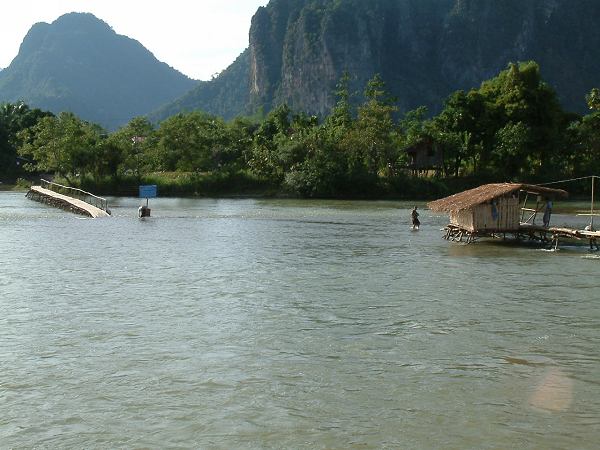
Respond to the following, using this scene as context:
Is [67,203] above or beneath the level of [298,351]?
above

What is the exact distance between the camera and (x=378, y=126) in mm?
74500

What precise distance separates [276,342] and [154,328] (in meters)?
2.99

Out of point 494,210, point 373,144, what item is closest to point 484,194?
point 494,210

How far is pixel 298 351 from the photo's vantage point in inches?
543

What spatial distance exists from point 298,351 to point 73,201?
47.0m

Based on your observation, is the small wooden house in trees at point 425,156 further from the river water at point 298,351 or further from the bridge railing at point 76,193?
the river water at point 298,351

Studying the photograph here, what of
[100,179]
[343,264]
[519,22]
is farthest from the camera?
[519,22]

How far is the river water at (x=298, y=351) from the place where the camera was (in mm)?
9898

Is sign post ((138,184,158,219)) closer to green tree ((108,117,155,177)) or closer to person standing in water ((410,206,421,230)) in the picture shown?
person standing in water ((410,206,421,230))

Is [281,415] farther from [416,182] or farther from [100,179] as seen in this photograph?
[100,179]

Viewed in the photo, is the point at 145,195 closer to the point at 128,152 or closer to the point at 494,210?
the point at 494,210

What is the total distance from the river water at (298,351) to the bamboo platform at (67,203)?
Result: 72.5 feet

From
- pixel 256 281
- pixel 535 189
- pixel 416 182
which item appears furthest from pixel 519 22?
pixel 256 281

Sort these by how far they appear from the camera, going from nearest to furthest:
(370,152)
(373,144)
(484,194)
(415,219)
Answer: (484,194) < (415,219) < (373,144) < (370,152)
